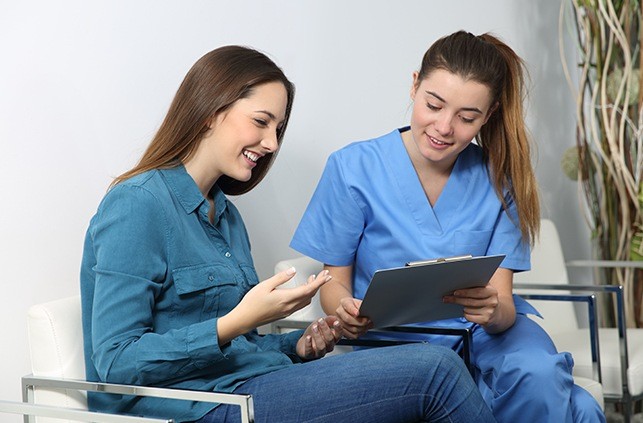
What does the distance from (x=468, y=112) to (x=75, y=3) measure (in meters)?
0.82

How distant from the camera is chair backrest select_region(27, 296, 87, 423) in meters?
1.71

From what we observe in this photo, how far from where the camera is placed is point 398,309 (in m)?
1.87

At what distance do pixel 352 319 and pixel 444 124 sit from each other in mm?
452

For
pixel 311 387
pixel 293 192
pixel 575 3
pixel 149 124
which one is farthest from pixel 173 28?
pixel 575 3

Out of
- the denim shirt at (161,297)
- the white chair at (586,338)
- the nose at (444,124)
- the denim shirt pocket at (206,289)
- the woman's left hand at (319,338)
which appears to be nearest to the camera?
the denim shirt at (161,297)

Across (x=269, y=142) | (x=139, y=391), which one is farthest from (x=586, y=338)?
(x=139, y=391)

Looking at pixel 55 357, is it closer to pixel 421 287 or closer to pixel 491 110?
pixel 421 287

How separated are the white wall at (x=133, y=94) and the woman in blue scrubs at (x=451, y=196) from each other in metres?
0.38

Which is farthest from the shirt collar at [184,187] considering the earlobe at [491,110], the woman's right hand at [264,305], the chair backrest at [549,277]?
the chair backrest at [549,277]

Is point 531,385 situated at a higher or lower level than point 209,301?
lower

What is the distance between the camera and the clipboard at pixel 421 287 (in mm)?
1705

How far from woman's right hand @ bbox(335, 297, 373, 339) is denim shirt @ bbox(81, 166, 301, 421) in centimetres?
15

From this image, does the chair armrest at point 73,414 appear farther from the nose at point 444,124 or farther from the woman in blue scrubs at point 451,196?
the nose at point 444,124

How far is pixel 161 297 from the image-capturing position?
1663mm
